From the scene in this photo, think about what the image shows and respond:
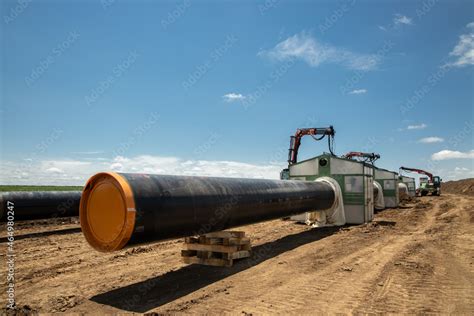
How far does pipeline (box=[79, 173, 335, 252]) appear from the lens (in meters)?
5.65

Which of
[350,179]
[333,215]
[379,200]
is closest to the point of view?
[333,215]

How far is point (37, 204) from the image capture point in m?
13.8

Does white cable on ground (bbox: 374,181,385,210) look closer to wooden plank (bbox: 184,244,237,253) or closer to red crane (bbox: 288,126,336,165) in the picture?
red crane (bbox: 288,126,336,165)

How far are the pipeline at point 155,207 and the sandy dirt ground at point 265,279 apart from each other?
1.02 m

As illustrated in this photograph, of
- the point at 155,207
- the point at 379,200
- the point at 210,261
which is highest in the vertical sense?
the point at 155,207

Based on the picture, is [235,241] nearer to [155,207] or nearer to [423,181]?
[155,207]

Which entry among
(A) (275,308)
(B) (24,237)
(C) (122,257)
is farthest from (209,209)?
(B) (24,237)

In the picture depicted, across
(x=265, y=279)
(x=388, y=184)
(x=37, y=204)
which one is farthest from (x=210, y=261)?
(x=388, y=184)

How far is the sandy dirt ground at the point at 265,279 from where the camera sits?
5.54m

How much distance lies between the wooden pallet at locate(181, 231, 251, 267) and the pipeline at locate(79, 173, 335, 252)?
1.27 feet

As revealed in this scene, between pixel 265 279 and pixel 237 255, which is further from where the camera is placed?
pixel 237 255

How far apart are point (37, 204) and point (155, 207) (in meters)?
10.3

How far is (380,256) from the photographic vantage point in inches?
354

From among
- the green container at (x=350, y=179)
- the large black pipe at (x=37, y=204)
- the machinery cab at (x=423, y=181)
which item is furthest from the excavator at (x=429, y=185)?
the large black pipe at (x=37, y=204)
